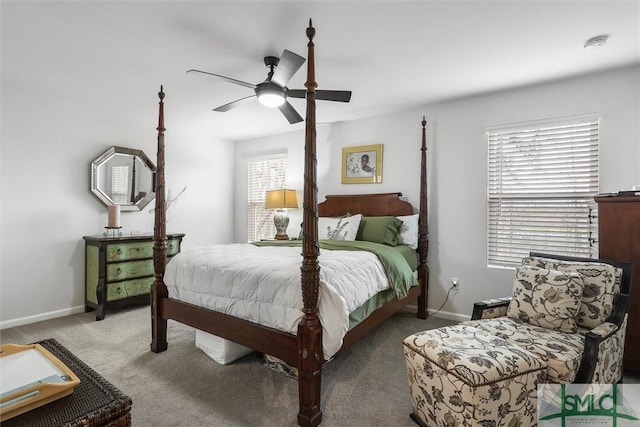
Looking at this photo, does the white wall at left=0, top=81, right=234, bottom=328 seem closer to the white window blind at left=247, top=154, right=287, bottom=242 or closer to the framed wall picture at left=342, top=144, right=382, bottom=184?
the white window blind at left=247, top=154, right=287, bottom=242

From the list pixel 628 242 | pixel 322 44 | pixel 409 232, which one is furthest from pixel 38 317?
pixel 628 242

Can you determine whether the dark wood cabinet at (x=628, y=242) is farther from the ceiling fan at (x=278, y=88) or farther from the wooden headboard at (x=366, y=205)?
the ceiling fan at (x=278, y=88)

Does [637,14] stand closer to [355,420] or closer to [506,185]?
[506,185]

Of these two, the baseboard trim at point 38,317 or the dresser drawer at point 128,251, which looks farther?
the dresser drawer at point 128,251

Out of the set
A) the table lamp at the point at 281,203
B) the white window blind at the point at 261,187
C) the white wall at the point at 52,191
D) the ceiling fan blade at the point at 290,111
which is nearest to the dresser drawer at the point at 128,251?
the white wall at the point at 52,191

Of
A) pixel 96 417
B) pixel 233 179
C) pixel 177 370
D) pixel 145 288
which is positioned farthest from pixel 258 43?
pixel 233 179

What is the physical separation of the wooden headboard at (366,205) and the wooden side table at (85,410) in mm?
3228

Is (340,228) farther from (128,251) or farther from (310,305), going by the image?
(128,251)

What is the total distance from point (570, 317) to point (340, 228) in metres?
2.20

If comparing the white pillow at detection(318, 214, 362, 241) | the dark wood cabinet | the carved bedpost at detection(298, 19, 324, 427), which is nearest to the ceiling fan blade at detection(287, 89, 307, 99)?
the carved bedpost at detection(298, 19, 324, 427)

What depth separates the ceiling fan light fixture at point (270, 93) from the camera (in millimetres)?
2410

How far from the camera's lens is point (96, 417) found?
1.02 m

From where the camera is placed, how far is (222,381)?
2205mm

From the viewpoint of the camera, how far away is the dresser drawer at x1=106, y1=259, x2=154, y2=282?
3.53 meters
